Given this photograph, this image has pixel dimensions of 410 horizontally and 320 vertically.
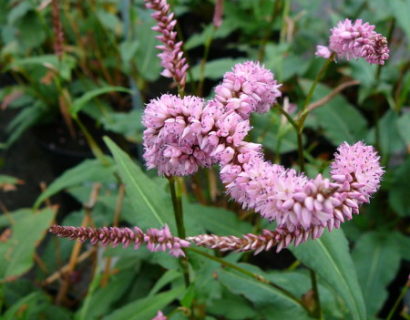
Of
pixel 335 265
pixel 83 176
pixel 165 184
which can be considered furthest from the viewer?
pixel 83 176

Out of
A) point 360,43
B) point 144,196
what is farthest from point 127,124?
point 360,43

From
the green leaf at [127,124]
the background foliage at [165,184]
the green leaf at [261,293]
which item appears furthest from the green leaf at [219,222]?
the green leaf at [127,124]

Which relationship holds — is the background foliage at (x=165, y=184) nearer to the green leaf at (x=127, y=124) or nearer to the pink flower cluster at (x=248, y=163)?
the green leaf at (x=127, y=124)

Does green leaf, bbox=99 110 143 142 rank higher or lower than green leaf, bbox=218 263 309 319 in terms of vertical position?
higher

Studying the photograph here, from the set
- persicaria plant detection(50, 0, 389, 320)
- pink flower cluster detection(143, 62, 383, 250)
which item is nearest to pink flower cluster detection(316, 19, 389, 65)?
persicaria plant detection(50, 0, 389, 320)

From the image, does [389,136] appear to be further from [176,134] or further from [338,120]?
[176,134]

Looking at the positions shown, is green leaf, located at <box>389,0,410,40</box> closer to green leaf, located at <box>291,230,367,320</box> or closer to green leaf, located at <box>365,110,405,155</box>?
green leaf, located at <box>365,110,405,155</box>

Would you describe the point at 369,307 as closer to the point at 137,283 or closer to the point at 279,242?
the point at 137,283
